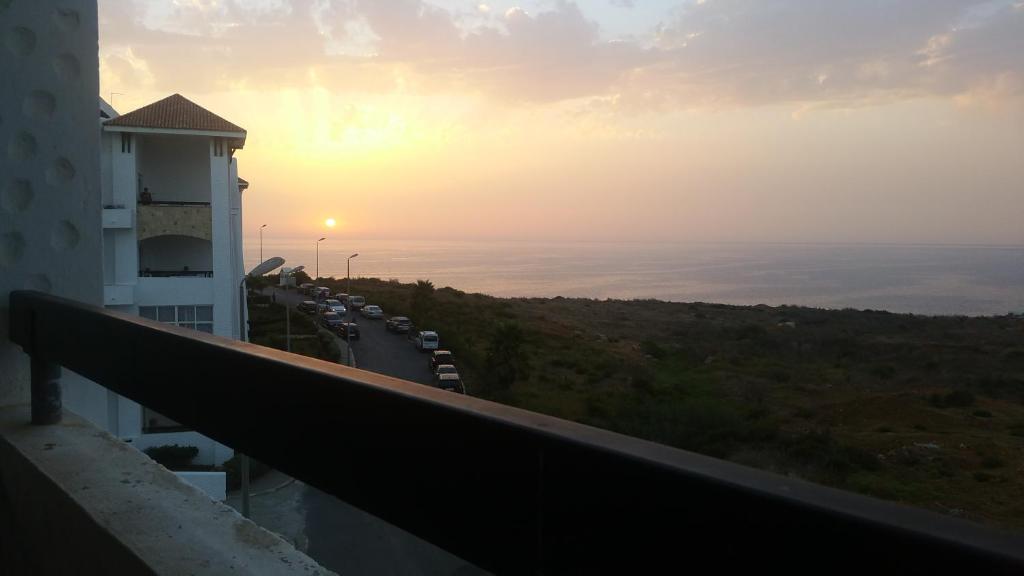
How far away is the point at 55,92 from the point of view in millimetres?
2750

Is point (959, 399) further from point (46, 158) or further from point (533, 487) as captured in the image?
point (533, 487)

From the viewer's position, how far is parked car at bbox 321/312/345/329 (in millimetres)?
35281

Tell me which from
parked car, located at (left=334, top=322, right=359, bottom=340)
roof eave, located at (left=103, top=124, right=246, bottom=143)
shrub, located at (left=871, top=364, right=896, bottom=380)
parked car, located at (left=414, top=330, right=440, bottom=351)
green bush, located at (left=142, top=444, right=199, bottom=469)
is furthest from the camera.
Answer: parked car, located at (left=334, top=322, right=359, bottom=340)

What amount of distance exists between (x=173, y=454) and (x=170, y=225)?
6079mm

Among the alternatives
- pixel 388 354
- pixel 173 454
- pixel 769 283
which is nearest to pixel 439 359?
pixel 388 354

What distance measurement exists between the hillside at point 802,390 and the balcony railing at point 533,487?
0.42 metres

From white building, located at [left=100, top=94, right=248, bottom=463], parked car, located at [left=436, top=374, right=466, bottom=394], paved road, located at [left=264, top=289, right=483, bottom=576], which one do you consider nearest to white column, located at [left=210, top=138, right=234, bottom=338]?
white building, located at [left=100, top=94, right=248, bottom=463]

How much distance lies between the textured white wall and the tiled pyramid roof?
18.9m

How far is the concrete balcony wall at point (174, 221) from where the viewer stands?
1995 cm

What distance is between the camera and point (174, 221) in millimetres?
20312

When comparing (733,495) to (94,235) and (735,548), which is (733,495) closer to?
(735,548)

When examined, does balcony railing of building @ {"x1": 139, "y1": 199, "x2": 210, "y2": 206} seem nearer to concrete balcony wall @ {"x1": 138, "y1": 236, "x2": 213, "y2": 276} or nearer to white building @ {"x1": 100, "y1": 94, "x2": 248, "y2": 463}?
white building @ {"x1": 100, "y1": 94, "x2": 248, "y2": 463}

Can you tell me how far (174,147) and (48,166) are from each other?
20981 millimetres

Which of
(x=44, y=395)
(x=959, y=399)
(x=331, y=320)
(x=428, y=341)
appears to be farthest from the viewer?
(x=331, y=320)
